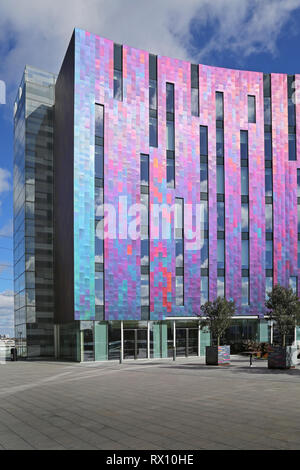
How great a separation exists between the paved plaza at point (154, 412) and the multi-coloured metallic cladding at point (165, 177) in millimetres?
15049

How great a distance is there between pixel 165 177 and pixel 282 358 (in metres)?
20.2

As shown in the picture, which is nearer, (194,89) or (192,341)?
(192,341)

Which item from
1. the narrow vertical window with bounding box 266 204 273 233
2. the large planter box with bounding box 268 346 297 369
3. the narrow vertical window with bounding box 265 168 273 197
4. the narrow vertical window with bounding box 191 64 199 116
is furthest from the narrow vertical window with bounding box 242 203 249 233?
the large planter box with bounding box 268 346 297 369

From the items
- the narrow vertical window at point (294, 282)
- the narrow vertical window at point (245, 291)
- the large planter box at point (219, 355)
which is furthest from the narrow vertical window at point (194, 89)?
the large planter box at point (219, 355)

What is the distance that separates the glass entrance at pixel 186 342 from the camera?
40.5 meters

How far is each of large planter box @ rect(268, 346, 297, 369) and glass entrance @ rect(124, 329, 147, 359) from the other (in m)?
14.2

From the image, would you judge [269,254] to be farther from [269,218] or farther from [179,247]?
[179,247]

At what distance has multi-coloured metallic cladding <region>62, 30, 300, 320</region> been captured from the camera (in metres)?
38.2

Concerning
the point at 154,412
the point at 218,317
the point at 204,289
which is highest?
the point at 204,289

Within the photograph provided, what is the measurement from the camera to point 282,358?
86.6 feet

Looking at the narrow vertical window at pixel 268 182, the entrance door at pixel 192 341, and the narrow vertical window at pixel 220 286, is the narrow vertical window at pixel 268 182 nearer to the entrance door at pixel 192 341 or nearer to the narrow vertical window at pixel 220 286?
the narrow vertical window at pixel 220 286

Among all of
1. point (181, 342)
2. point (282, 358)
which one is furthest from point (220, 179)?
point (282, 358)

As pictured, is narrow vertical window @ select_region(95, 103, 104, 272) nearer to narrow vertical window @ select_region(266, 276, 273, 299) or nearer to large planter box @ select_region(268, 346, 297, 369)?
large planter box @ select_region(268, 346, 297, 369)

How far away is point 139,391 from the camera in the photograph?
1891cm
